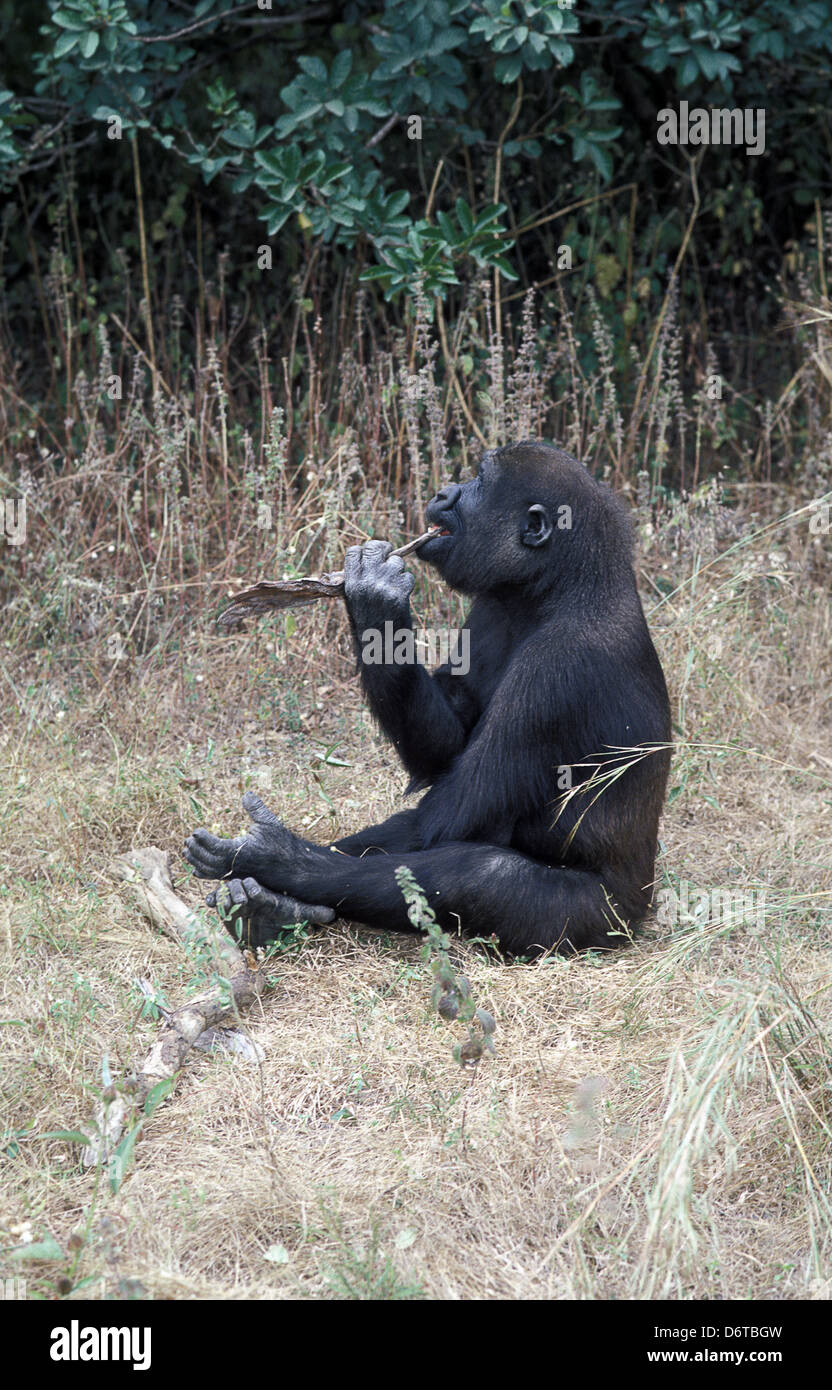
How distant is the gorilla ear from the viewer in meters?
4.21

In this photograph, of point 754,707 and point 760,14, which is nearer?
point 754,707

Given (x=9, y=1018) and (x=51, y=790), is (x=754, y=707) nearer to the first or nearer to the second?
(x=51, y=790)

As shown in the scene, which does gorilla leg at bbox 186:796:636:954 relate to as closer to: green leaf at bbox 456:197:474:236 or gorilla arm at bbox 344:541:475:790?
gorilla arm at bbox 344:541:475:790

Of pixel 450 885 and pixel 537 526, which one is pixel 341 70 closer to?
pixel 537 526

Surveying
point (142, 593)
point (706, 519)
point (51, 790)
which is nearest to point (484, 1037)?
point (51, 790)

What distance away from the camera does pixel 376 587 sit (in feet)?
14.0

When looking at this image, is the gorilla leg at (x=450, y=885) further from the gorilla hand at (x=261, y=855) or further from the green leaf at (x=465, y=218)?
the green leaf at (x=465, y=218)

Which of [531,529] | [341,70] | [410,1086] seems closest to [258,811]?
[410,1086]

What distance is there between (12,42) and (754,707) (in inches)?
223

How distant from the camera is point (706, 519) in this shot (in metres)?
6.62

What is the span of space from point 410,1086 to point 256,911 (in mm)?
814

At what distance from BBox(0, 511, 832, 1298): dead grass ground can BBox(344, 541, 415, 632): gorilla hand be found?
97 centimetres

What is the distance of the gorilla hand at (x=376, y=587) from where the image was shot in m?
4.25

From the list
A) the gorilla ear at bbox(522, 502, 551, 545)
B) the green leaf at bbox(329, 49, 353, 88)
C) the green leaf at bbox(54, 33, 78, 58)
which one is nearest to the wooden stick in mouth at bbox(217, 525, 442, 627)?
the gorilla ear at bbox(522, 502, 551, 545)
